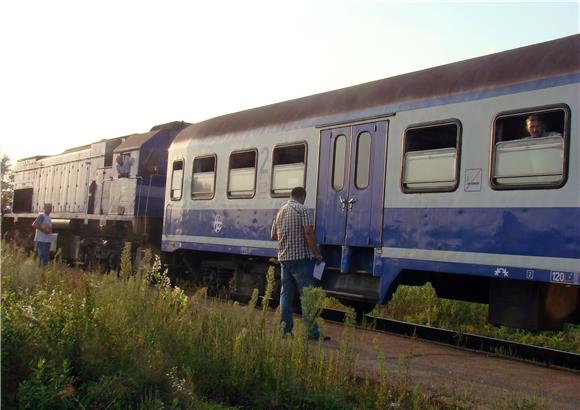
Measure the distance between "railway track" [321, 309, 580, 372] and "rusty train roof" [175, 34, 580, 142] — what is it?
10.4ft

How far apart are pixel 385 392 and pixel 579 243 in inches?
116

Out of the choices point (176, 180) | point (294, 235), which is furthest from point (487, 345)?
point (176, 180)

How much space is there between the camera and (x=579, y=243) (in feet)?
20.3

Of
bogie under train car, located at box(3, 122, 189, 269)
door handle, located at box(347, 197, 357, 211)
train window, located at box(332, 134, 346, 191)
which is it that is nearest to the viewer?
door handle, located at box(347, 197, 357, 211)

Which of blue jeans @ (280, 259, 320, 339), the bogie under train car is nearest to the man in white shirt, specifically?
the bogie under train car

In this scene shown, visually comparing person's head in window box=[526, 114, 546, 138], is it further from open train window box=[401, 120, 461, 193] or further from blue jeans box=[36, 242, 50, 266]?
blue jeans box=[36, 242, 50, 266]

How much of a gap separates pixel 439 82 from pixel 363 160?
1540mm

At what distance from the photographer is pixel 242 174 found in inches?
442

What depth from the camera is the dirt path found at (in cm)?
514

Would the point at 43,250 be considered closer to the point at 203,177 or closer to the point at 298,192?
the point at 203,177

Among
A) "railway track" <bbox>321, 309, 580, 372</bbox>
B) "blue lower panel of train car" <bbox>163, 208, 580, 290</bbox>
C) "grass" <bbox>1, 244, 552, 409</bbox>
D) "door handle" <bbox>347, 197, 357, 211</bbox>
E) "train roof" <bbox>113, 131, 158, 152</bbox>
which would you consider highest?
"train roof" <bbox>113, 131, 158, 152</bbox>

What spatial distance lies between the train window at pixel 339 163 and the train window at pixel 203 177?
3.46 meters

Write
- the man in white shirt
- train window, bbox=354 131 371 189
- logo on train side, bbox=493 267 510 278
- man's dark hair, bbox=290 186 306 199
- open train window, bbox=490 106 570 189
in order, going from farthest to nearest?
the man in white shirt, train window, bbox=354 131 371 189, man's dark hair, bbox=290 186 306 199, logo on train side, bbox=493 267 510 278, open train window, bbox=490 106 570 189

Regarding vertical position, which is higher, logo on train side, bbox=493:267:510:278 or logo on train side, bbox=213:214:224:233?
logo on train side, bbox=213:214:224:233
